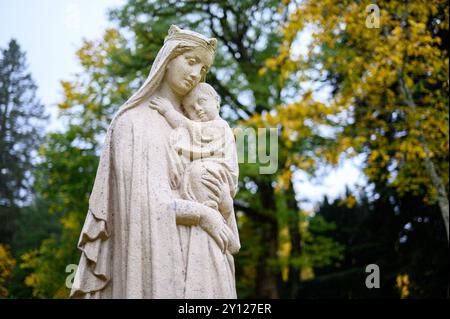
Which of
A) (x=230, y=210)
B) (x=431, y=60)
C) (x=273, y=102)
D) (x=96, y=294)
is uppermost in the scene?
(x=273, y=102)

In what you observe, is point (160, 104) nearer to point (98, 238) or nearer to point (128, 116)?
point (128, 116)

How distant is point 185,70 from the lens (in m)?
4.53

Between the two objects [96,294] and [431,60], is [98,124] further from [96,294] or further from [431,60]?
[96,294]

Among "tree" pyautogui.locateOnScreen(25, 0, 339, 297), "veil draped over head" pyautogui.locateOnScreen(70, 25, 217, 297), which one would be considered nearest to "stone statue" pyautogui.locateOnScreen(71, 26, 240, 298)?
"veil draped over head" pyautogui.locateOnScreen(70, 25, 217, 297)

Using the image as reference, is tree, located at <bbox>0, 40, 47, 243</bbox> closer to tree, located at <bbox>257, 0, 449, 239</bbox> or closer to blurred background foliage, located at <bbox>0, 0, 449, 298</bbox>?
blurred background foliage, located at <bbox>0, 0, 449, 298</bbox>

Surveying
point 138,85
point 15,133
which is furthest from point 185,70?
point 15,133

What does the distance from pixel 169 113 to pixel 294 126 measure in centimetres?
807

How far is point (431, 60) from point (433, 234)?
18.7 ft

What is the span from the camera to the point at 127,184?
3910 millimetres

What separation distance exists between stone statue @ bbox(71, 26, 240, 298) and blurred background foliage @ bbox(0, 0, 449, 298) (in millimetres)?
7362

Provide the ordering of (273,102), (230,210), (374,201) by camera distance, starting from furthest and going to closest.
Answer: (374,201), (273,102), (230,210)

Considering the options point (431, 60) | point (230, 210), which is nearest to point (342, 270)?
point (431, 60)

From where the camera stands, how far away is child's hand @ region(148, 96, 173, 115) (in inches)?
174

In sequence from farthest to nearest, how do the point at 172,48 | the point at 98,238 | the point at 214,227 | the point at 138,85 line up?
the point at 138,85 → the point at 172,48 → the point at 214,227 → the point at 98,238
